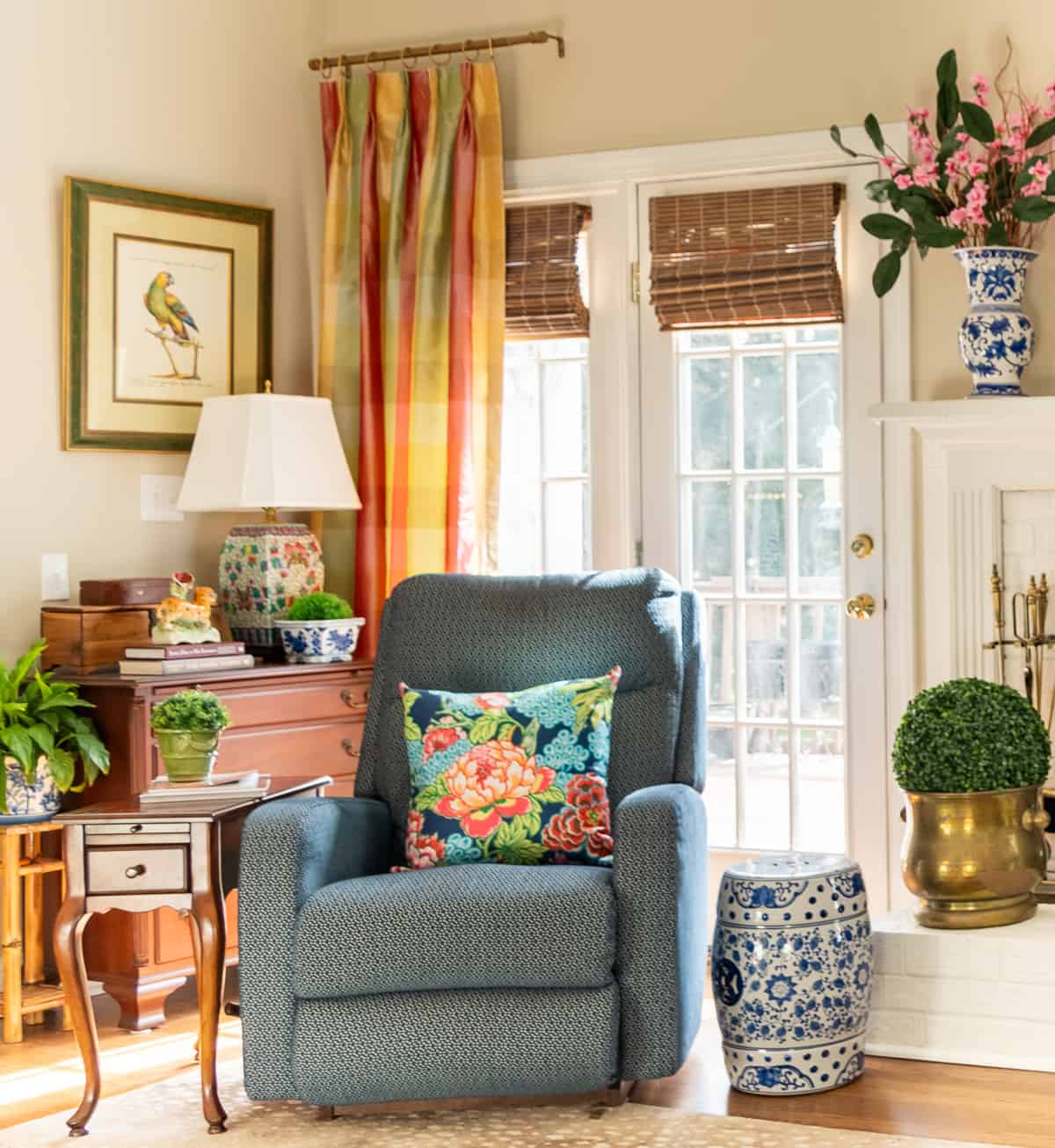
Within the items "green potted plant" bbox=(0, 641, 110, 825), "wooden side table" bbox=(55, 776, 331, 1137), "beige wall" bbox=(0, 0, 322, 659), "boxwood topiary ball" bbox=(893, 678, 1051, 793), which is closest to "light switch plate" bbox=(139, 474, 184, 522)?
"beige wall" bbox=(0, 0, 322, 659)

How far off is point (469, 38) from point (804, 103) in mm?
963

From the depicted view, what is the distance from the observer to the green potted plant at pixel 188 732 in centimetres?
326

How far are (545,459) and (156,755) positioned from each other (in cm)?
139

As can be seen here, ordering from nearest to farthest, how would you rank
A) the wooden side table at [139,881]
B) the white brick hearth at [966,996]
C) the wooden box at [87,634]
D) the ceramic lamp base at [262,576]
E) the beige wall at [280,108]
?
the wooden side table at [139,881] → the white brick hearth at [966,996] → the wooden box at [87,634] → the beige wall at [280,108] → the ceramic lamp base at [262,576]

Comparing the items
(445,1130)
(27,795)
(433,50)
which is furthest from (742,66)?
(445,1130)

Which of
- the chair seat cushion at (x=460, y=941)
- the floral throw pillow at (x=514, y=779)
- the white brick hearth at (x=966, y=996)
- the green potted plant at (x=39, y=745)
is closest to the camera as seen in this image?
the chair seat cushion at (x=460, y=941)

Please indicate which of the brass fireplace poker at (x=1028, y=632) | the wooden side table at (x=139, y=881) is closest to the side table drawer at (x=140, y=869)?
the wooden side table at (x=139, y=881)

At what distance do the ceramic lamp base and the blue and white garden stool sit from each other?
152 cm

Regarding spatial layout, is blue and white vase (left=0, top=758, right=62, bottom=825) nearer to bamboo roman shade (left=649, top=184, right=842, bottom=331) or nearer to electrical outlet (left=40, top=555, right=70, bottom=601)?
electrical outlet (left=40, top=555, right=70, bottom=601)

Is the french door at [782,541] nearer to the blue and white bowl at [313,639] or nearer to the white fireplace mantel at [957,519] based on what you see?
the white fireplace mantel at [957,519]

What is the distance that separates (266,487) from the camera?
4.10m

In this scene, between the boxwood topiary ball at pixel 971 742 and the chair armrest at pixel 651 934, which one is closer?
the chair armrest at pixel 651 934

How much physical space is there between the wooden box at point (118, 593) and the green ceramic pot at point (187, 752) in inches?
29.5

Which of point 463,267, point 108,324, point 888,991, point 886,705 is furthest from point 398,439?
point 888,991
